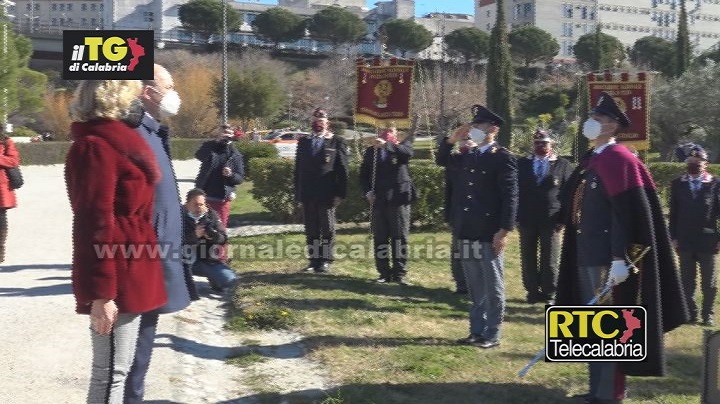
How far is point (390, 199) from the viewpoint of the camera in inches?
405

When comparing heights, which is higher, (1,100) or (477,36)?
(477,36)

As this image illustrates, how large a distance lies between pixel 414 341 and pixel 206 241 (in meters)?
3.03

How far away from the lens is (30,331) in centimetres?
754

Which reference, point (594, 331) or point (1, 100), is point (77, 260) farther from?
point (1, 100)

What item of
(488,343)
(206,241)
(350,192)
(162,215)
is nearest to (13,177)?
(206,241)

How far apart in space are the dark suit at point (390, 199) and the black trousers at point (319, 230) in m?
0.64

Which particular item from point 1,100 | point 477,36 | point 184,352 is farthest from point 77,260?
point 477,36

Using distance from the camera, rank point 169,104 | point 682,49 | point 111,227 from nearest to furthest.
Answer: point 111,227, point 169,104, point 682,49

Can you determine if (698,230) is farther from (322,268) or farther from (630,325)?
(322,268)

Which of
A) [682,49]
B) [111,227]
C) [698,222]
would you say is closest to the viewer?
[111,227]

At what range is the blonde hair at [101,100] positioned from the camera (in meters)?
4.09

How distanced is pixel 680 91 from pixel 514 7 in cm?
7195

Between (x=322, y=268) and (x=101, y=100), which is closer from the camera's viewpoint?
(x=101, y=100)

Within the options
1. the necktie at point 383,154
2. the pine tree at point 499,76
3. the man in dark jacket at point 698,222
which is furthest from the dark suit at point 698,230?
the pine tree at point 499,76
